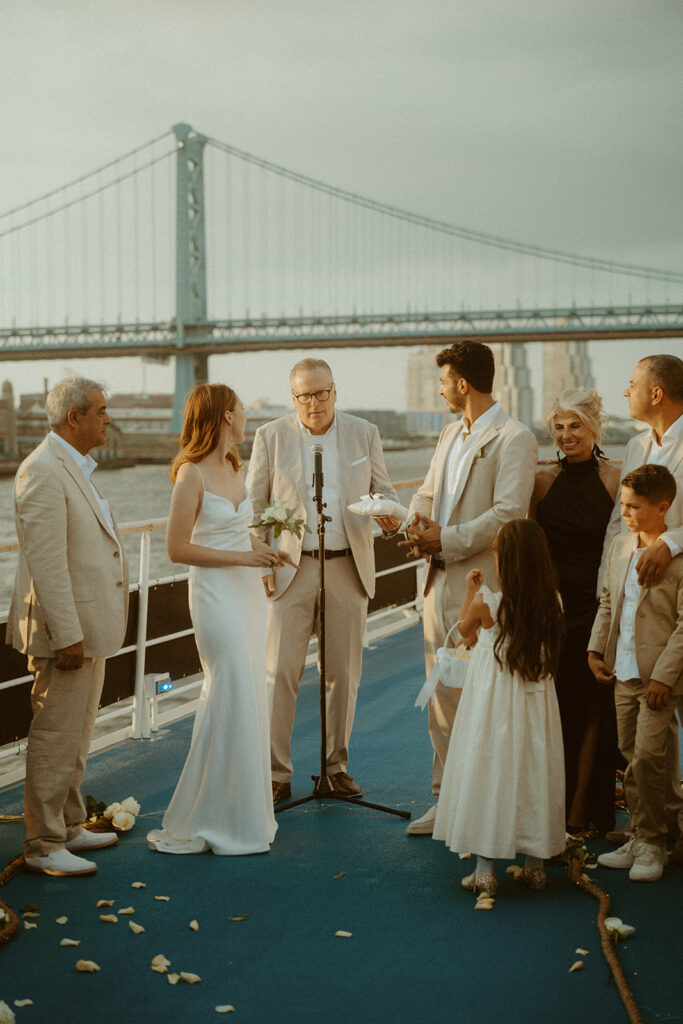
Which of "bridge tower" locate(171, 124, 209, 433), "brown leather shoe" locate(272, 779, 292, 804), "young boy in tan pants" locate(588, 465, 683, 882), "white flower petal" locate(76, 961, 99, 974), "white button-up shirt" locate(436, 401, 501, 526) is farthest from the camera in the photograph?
"bridge tower" locate(171, 124, 209, 433)

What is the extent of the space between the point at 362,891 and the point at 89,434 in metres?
1.29

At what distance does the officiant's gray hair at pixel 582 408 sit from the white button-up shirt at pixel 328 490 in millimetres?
727

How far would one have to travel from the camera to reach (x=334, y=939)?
2.30 meters

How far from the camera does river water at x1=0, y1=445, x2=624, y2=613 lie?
941 inches

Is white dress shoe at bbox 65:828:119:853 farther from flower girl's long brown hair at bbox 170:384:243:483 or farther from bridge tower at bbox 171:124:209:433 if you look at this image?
bridge tower at bbox 171:124:209:433

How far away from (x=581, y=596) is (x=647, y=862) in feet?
2.29

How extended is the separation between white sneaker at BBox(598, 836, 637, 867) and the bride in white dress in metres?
0.85

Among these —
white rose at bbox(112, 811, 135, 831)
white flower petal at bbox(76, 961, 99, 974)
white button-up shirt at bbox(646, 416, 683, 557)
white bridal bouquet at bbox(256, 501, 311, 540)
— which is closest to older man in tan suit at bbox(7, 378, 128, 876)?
white rose at bbox(112, 811, 135, 831)

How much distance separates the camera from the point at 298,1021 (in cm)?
194

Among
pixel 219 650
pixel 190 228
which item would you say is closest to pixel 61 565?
pixel 219 650

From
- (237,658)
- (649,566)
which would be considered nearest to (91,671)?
(237,658)

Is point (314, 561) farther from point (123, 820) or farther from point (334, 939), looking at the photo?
point (334, 939)

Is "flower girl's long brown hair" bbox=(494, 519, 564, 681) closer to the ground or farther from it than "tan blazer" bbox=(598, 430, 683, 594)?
closer to the ground

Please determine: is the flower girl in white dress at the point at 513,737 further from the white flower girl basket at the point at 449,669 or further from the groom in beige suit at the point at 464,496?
the groom in beige suit at the point at 464,496
